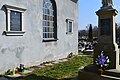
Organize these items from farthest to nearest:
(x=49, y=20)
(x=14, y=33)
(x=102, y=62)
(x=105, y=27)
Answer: (x=49, y=20), (x=14, y=33), (x=105, y=27), (x=102, y=62)

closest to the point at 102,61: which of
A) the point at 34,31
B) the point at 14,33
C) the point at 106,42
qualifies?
the point at 106,42

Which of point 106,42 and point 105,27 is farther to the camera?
point 105,27

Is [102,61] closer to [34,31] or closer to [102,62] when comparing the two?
[102,62]

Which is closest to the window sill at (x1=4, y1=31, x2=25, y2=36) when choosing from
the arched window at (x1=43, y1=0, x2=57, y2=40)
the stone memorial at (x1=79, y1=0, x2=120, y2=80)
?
the arched window at (x1=43, y1=0, x2=57, y2=40)

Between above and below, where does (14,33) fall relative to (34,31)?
below

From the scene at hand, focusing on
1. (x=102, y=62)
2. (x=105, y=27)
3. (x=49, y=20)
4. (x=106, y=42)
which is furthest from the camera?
(x=49, y=20)

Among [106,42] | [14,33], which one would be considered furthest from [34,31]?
[106,42]

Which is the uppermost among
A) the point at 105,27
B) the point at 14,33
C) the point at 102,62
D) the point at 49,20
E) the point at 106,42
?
the point at 49,20

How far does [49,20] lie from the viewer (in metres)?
11.2

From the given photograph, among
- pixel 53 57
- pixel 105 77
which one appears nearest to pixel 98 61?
pixel 105 77

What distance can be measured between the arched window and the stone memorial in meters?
4.84

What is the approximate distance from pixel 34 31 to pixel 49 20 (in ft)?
6.81

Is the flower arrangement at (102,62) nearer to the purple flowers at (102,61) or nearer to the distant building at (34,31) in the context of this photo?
the purple flowers at (102,61)

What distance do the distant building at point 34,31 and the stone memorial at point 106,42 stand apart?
11.5 ft
